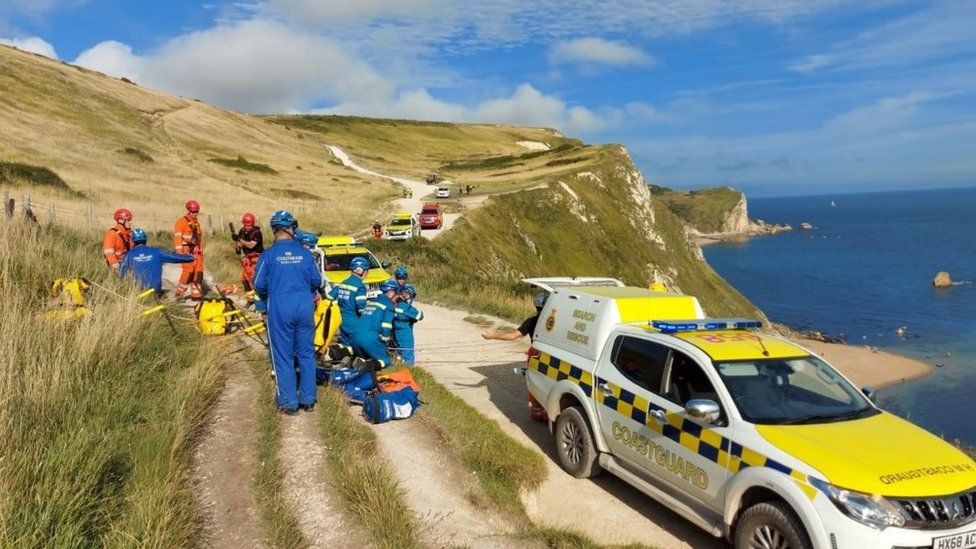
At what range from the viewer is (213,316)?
9.90 meters

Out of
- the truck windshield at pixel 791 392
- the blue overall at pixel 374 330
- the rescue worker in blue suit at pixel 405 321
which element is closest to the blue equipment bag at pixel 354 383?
the blue overall at pixel 374 330

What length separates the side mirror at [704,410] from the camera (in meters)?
5.09

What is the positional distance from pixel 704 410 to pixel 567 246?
4198 cm

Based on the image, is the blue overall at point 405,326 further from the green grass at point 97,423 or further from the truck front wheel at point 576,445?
the truck front wheel at point 576,445

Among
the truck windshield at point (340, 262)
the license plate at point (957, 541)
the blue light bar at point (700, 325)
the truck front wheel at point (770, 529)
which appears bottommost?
the truck front wheel at point (770, 529)

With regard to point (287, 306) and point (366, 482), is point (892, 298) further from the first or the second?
point (366, 482)

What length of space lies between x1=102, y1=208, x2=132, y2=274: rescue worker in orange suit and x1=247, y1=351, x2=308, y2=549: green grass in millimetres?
5188

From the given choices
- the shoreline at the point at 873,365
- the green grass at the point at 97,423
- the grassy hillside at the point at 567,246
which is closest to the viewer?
the green grass at the point at 97,423

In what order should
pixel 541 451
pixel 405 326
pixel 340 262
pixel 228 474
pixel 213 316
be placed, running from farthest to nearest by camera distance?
pixel 340 262 < pixel 405 326 < pixel 213 316 < pixel 541 451 < pixel 228 474

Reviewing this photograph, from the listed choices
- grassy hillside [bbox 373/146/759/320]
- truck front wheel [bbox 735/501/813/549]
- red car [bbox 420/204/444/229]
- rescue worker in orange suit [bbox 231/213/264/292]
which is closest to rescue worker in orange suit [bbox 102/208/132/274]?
rescue worker in orange suit [bbox 231/213/264/292]

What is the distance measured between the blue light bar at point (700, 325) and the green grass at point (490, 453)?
2.21m

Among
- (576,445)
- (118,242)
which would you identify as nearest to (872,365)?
(576,445)

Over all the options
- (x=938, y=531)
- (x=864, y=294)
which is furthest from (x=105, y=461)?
(x=864, y=294)

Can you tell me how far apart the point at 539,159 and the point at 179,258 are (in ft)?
275
